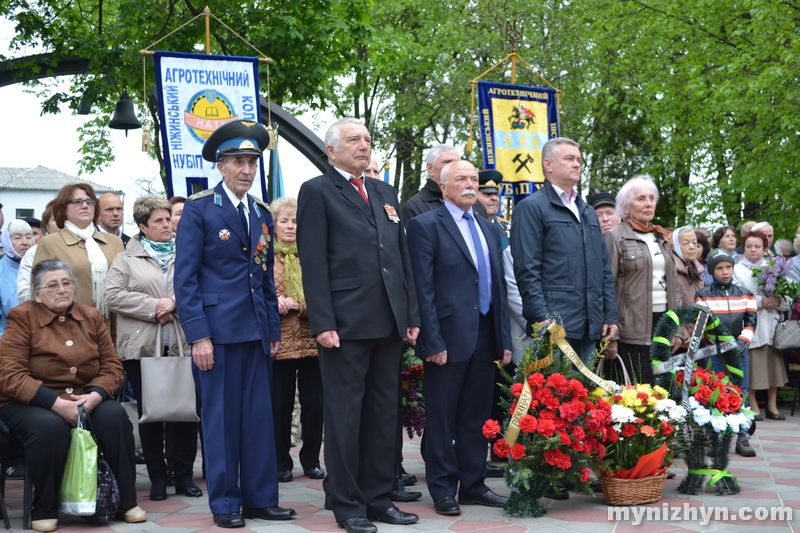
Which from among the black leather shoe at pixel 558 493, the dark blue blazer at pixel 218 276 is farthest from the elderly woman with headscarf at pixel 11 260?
the black leather shoe at pixel 558 493

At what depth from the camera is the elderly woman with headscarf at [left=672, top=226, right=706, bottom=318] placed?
7.37 metres

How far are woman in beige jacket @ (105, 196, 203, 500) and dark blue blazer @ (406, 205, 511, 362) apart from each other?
5.72 ft

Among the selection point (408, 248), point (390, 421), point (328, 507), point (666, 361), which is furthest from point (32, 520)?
point (666, 361)

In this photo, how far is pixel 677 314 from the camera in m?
5.64

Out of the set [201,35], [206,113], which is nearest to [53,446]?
[206,113]

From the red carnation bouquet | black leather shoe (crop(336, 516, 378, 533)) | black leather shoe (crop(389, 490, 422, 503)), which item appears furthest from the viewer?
black leather shoe (crop(389, 490, 422, 503))

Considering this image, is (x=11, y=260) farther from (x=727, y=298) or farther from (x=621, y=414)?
(x=727, y=298)

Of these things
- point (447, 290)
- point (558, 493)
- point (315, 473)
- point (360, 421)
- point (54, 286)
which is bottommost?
point (315, 473)

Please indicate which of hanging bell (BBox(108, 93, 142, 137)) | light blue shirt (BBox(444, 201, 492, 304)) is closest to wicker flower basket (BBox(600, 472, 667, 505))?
light blue shirt (BBox(444, 201, 492, 304))

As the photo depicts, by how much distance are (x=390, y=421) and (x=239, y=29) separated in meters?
10.0

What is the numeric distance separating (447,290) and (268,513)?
1611mm

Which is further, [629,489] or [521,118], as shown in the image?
[521,118]

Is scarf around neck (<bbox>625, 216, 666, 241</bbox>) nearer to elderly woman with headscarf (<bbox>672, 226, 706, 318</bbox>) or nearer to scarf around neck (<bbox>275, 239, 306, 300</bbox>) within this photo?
elderly woman with headscarf (<bbox>672, 226, 706, 318</bbox>)

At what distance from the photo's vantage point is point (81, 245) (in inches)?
243
